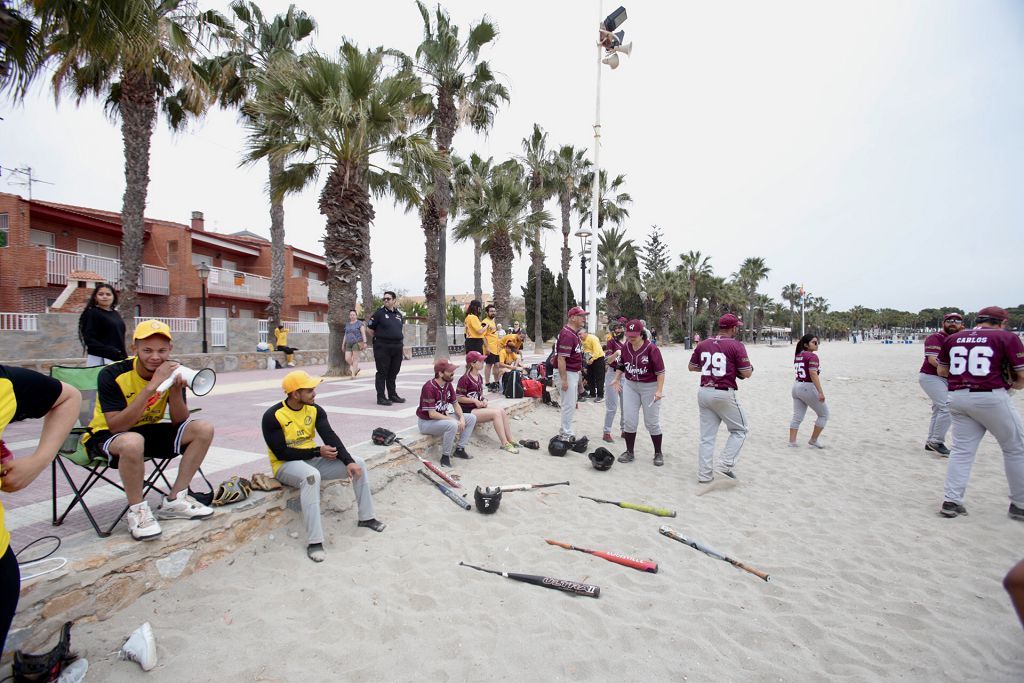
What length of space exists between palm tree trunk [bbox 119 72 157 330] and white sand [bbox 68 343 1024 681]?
12.2 meters

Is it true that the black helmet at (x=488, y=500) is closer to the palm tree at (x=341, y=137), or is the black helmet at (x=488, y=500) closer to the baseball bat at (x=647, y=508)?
the baseball bat at (x=647, y=508)

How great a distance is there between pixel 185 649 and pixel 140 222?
46.9 feet

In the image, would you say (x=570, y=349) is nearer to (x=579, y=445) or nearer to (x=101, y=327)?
(x=579, y=445)

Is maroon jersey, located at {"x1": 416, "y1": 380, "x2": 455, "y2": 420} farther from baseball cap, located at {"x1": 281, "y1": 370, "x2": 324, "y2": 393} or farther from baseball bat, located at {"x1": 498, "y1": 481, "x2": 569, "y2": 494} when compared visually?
baseball cap, located at {"x1": 281, "y1": 370, "x2": 324, "y2": 393}

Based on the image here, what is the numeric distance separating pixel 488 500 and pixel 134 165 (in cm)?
1404

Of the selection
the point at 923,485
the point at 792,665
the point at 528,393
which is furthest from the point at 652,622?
the point at 528,393

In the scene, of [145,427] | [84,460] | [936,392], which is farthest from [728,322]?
[84,460]

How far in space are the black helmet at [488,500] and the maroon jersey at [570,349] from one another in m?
2.56

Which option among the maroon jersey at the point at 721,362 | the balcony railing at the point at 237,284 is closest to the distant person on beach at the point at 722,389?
the maroon jersey at the point at 721,362

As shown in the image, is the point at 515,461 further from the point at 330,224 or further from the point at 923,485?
the point at 330,224

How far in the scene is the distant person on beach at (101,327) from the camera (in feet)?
16.7

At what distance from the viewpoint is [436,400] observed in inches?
230

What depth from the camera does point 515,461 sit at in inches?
246

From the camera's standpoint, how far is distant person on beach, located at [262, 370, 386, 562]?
3.61 meters
